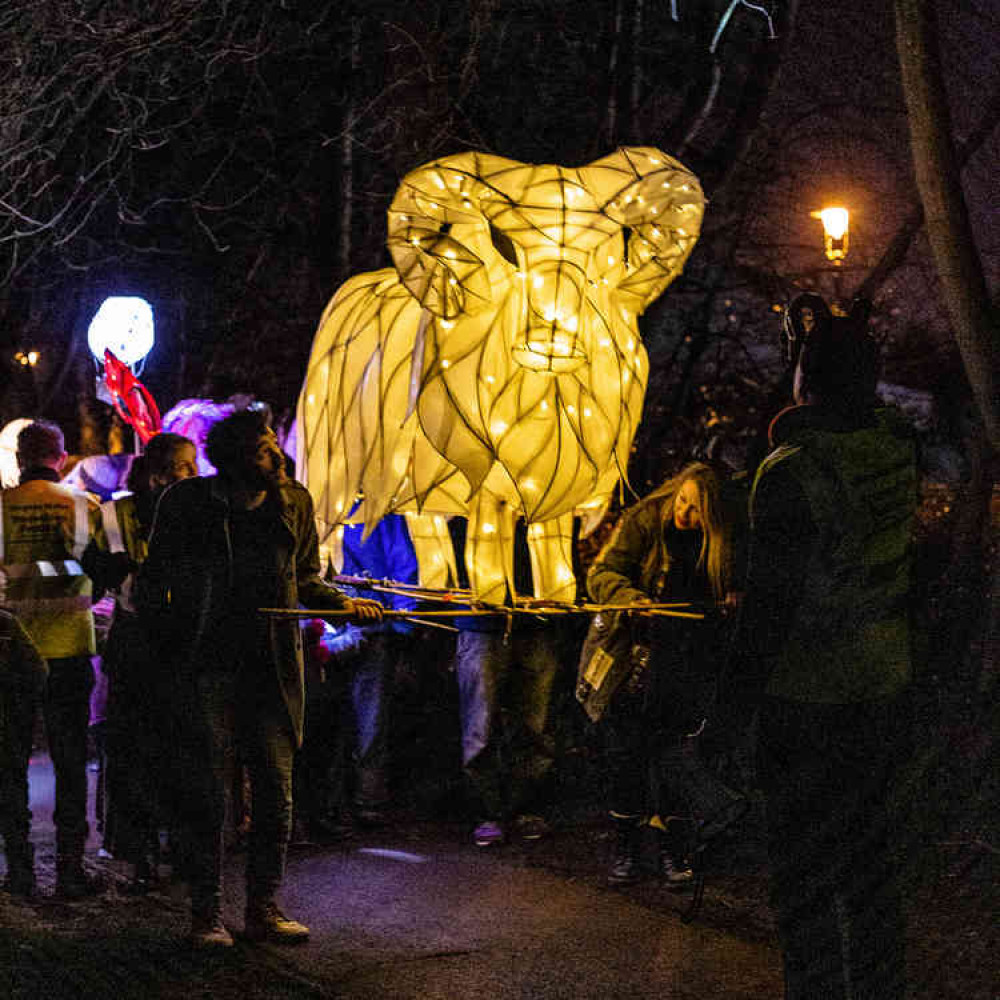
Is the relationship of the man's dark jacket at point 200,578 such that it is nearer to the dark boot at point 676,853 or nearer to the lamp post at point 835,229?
the dark boot at point 676,853

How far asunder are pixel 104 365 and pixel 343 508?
485cm

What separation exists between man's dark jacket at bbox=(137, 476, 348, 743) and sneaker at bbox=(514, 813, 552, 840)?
221 centimetres

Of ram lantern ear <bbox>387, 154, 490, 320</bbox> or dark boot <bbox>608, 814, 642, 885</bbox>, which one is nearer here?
ram lantern ear <bbox>387, 154, 490, 320</bbox>

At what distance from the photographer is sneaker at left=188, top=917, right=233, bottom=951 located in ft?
16.7

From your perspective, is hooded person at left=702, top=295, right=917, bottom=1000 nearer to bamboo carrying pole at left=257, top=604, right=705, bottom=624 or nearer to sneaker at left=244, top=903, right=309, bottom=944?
bamboo carrying pole at left=257, top=604, right=705, bottom=624

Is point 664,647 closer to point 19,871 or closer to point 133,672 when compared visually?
point 133,672

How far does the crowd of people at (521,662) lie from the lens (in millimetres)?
3600

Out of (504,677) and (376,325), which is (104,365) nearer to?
(504,677)

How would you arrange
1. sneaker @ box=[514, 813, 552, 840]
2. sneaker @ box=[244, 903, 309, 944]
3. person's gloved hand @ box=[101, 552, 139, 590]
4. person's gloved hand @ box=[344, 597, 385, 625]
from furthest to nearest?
1. sneaker @ box=[514, 813, 552, 840]
2. person's gloved hand @ box=[101, 552, 139, 590]
3. sneaker @ box=[244, 903, 309, 944]
4. person's gloved hand @ box=[344, 597, 385, 625]

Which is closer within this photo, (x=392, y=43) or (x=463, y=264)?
(x=463, y=264)

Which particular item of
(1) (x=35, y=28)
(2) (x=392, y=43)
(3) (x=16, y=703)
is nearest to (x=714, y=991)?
(3) (x=16, y=703)

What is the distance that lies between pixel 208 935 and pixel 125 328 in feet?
18.1

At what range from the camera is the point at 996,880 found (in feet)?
19.4

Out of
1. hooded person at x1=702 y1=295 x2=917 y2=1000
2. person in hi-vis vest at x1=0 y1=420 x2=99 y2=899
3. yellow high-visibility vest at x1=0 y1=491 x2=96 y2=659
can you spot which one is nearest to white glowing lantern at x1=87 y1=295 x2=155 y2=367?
person in hi-vis vest at x1=0 y1=420 x2=99 y2=899
